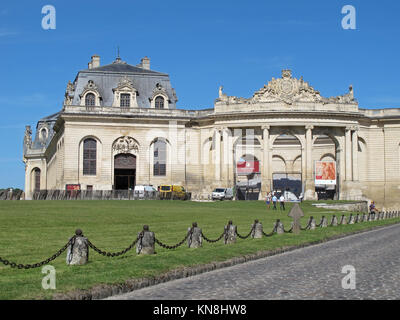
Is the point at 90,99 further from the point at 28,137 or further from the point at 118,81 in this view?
the point at 28,137

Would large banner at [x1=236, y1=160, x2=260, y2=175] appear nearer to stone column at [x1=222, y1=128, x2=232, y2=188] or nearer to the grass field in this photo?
stone column at [x1=222, y1=128, x2=232, y2=188]

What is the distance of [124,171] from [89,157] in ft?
15.2

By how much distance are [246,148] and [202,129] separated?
13.0 m

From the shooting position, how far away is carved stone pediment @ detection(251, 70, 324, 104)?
73688 mm

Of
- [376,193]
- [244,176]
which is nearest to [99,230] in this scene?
[376,193]

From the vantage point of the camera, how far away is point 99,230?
27.4m

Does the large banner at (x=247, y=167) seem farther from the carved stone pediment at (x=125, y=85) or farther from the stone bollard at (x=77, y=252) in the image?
the stone bollard at (x=77, y=252)

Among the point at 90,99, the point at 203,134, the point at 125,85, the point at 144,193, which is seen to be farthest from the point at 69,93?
the point at 144,193

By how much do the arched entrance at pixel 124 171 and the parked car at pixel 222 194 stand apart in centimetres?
1093

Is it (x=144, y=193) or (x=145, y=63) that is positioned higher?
(x=145, y=63)

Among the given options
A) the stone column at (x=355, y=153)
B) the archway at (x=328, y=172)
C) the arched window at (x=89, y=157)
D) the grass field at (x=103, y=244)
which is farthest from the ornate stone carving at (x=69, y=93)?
the grass field at (x=103, y=244)

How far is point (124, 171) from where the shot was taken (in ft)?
244
